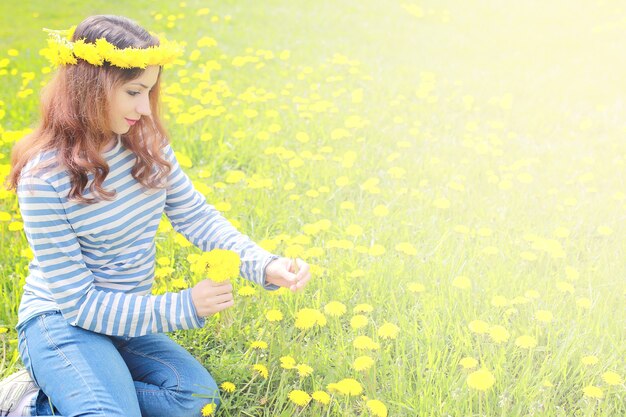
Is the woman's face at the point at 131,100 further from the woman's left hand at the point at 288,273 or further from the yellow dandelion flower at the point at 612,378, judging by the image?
the yellow dandelion flower at the point at 612,378

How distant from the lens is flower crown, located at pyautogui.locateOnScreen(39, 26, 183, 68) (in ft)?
5.64

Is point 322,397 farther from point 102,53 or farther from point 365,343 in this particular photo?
point 102,53

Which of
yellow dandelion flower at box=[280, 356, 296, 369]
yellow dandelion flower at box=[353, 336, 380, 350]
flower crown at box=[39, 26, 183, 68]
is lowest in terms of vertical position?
yellow dandelion flower at box=[280, 356, 296, 369]

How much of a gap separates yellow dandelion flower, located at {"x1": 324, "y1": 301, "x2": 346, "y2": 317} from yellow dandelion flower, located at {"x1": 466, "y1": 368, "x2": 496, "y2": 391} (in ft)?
1.66

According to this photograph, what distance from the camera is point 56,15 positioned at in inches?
249

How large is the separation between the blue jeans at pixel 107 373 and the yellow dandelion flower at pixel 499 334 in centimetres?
82

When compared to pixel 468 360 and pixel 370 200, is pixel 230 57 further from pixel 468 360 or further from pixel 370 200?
pixel 468 360

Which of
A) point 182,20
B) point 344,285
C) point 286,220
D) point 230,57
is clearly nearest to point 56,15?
point 182,20

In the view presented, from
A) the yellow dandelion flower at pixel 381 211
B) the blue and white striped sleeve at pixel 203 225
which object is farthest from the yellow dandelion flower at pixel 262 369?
the yellow dandelion flower at pixel 381 211

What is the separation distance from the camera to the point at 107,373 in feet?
5.78

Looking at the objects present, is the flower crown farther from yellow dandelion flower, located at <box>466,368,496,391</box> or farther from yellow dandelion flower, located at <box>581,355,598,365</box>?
yellow dandelion flower, located at <box>581,355,598,365</box>

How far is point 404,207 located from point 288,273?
4.00 feet

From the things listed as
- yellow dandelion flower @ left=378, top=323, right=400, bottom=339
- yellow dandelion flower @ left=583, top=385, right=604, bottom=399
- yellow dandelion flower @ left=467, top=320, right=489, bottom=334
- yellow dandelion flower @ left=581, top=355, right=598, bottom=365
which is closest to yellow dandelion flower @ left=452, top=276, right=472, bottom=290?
yellow dandelion flower @ left=467, top=320, right=489, bottom=334

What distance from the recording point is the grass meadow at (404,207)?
201cm
